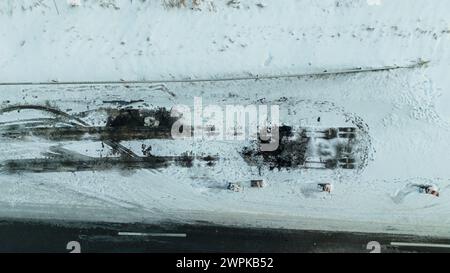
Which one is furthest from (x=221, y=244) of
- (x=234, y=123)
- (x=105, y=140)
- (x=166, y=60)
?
(x=166, y=60)

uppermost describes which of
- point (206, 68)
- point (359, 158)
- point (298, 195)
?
point (206, 68)

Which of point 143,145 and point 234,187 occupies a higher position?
point 143,145

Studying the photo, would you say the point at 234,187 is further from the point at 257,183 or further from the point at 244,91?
the point at 244,91

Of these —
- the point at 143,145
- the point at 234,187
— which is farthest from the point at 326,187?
the point at 143,145

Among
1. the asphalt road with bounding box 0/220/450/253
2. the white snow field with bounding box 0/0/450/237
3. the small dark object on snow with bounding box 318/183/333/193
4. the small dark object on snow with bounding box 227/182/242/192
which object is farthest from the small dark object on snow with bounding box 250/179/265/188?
the small dark object on snow with bounding box 318/183/333/193

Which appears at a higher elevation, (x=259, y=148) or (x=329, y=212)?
(x=259, y=148)
